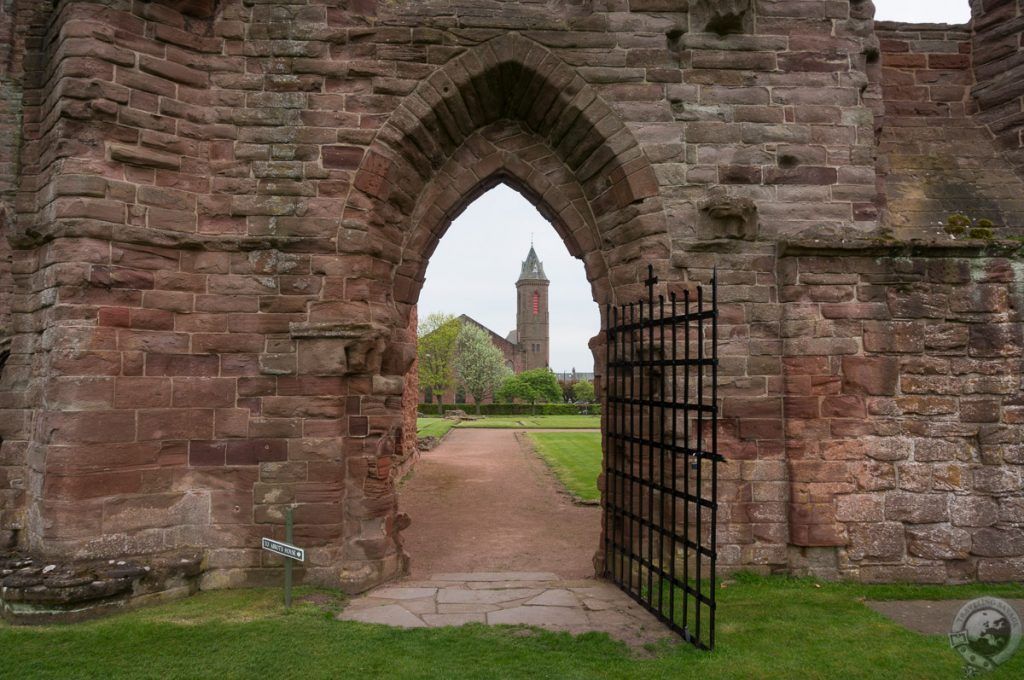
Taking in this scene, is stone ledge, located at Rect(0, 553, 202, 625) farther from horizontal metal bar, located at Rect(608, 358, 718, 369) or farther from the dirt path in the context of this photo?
horizontal metal bar, located at Rect(608, 358, 718, 369)

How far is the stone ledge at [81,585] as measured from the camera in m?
4.36

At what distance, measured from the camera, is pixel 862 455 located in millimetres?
5461

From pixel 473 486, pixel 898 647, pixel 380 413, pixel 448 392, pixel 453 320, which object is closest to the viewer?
pixel 898 647

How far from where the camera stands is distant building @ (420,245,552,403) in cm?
7056

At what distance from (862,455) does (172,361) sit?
6.14 metres

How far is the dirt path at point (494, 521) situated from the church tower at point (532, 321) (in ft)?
182

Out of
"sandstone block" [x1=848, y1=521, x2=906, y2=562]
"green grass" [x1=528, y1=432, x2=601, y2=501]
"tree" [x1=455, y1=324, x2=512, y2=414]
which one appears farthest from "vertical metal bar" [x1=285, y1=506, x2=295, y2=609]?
"tree" [x1=455, y1=324, x2=512, y2=414]

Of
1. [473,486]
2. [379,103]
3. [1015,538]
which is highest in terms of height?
[379,103]

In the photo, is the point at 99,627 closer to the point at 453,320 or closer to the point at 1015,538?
the point at 1015,538

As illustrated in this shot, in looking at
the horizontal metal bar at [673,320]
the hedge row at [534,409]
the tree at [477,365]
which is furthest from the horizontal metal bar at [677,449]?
the tree at [477,365]

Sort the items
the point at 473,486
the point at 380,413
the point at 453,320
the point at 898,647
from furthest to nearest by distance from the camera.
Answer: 1. the point at 453,320
2. the point at 473,486
3. the point at 380,413
4. the point at 898,647

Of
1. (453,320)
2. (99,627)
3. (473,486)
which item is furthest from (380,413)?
(453,320)

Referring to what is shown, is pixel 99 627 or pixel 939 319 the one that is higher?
pixel 939 319

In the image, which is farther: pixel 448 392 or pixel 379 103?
pixel 448 392
